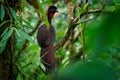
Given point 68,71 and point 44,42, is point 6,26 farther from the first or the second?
point 68,71

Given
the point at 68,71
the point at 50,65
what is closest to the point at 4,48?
the point at 50,65

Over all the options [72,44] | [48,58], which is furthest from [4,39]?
[72,44]

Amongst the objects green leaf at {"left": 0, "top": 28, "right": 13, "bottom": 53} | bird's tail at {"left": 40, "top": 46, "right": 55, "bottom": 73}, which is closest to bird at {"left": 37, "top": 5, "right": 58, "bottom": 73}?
bird's tail at {"left": 40, "top": 46, "right": 55, "bottom": 73}

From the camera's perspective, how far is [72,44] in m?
2.62

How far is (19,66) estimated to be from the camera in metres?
1.57

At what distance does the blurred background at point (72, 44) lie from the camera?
0.21 meters

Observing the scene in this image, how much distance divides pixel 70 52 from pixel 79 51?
0.24 feet

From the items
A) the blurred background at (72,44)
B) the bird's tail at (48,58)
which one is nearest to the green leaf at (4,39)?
the blurred background at (72,44)

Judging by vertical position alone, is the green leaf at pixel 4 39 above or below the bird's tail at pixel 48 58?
above

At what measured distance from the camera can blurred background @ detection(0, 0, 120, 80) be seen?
210 millimetres

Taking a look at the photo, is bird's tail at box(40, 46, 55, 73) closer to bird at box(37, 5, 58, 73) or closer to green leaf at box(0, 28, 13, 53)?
bird at box(37, 5, 58, 73)

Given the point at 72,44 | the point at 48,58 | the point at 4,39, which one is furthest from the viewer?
the point at 72,44

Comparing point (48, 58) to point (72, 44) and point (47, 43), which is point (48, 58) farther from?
point (72, 44)

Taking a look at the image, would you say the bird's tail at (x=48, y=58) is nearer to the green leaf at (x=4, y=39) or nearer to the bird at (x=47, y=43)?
the bird at (x=47, y=43)
